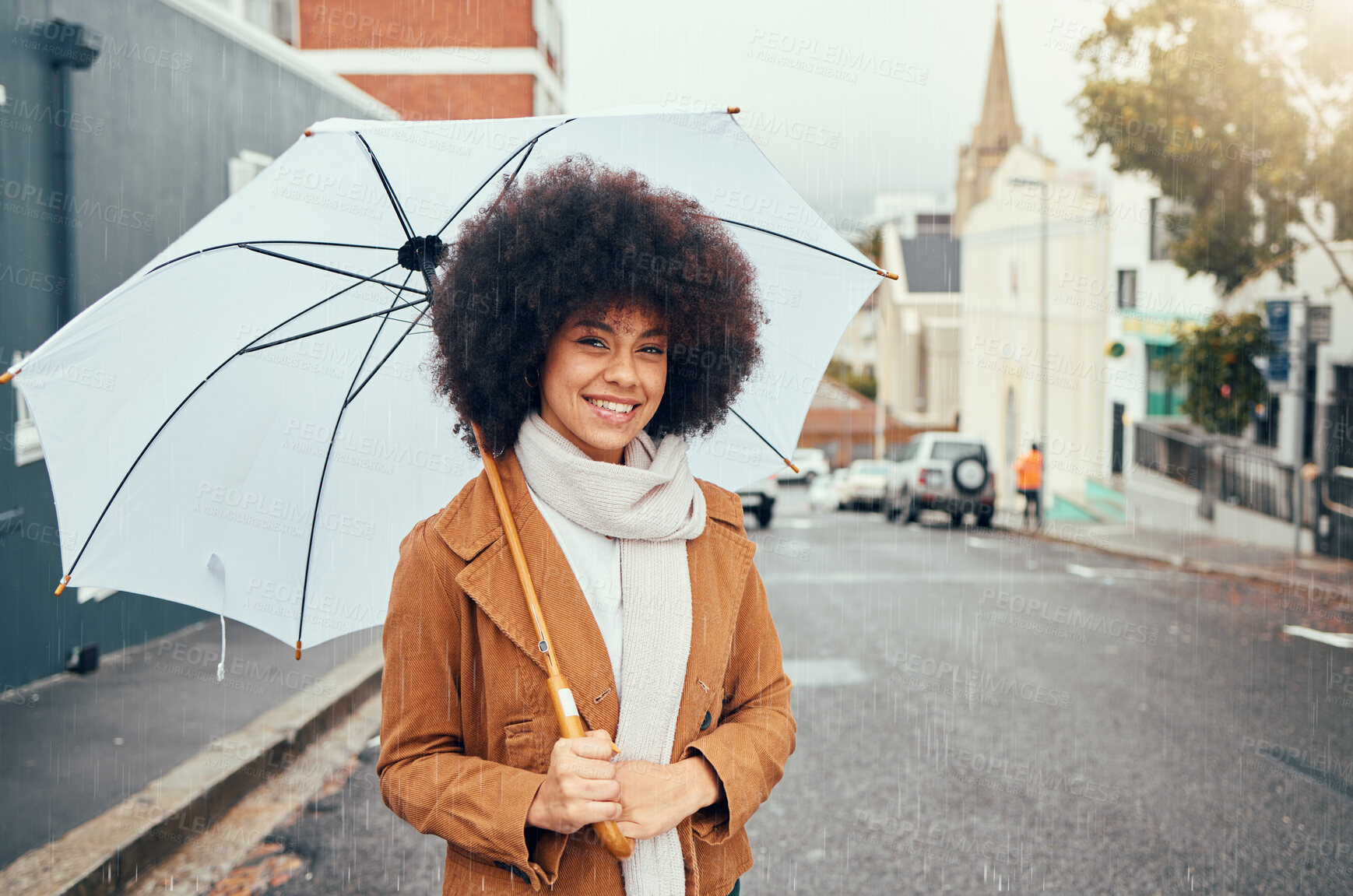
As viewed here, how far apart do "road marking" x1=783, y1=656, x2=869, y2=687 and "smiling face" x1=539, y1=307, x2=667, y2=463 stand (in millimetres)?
5764

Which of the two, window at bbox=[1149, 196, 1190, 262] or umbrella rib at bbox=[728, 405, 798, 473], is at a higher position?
window at bbox=[1149, 196, 1190, 262]

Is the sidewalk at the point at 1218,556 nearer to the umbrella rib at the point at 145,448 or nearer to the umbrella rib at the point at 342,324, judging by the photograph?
the umbrella rib at the point at 342,324

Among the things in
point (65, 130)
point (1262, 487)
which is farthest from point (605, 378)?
point (1262, 487)

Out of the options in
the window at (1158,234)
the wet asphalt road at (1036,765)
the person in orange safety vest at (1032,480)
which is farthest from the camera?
the window at (1158,234)

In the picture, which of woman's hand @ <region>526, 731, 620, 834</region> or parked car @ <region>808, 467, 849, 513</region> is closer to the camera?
woman's hand @ <region>526, 731, 620, 834</region>

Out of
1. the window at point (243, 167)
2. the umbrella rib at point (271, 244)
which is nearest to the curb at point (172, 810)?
the umbrella rib at point (271, 244)

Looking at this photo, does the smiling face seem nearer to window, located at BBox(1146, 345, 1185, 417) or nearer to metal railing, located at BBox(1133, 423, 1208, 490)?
metal railing, located at BBox(1133, 423, 1208, 490)

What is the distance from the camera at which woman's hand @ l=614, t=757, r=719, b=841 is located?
1870mm

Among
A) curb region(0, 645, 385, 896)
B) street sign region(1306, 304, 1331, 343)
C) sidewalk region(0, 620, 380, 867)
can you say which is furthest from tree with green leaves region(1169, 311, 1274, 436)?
curb region(0, 645, 385, 896)

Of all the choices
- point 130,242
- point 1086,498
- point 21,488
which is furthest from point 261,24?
point 1086,498

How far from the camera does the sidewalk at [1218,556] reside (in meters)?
12.8

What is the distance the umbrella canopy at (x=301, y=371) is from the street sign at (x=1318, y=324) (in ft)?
44.1

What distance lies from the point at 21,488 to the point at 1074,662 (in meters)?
7.45

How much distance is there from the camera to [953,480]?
69.7 feet
